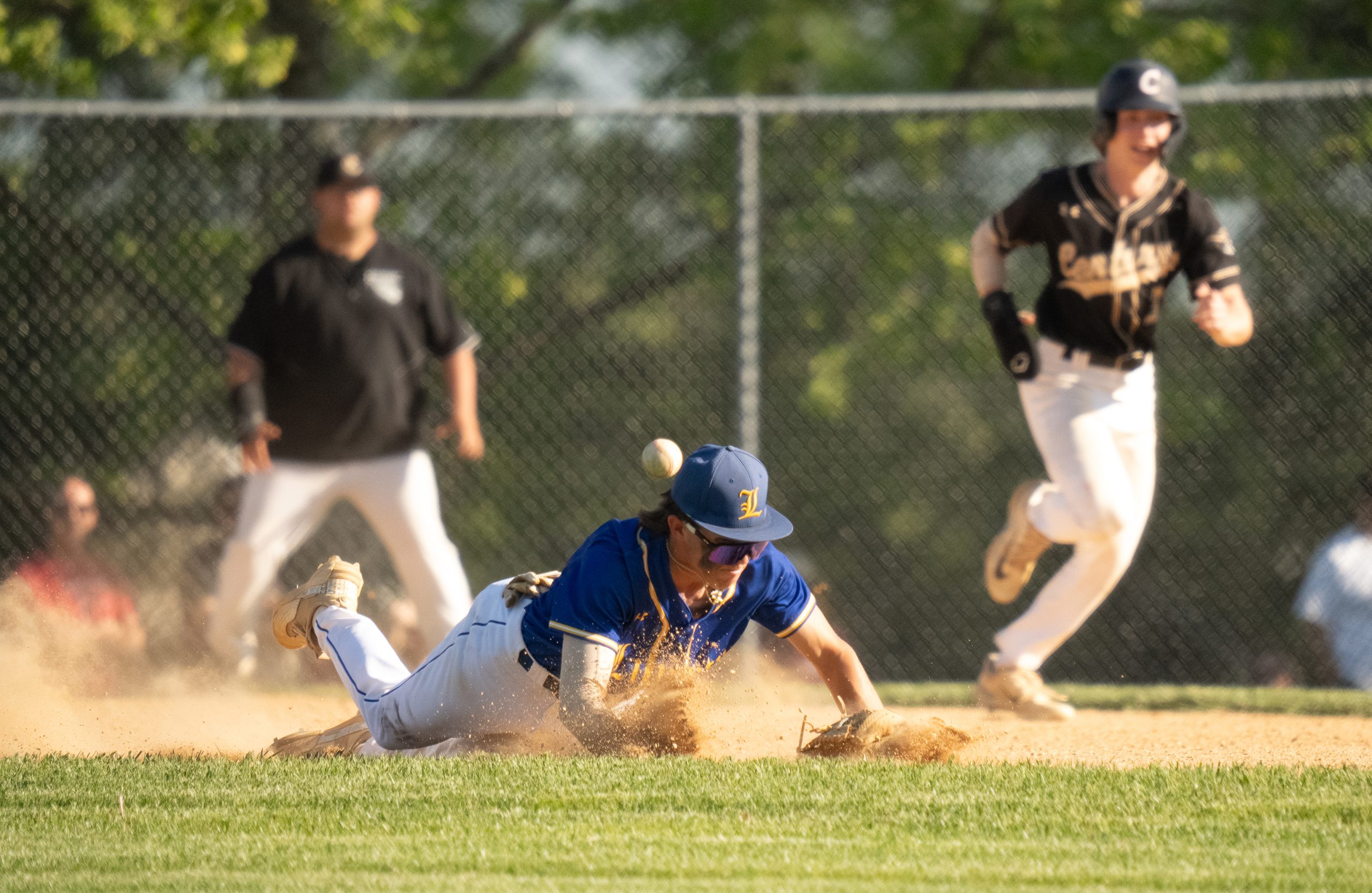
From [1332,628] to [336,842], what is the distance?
589cm

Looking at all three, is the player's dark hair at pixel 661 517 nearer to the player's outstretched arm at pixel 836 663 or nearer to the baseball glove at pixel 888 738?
the player's outstretched arm at pixel 836 663

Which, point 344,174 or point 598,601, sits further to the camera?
point 344,174

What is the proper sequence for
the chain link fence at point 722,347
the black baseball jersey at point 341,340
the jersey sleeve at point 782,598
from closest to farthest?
the jersey sleeve at point 782,598 < the black baseball jersey at point 341,340 < the chain link fence at point 722,347

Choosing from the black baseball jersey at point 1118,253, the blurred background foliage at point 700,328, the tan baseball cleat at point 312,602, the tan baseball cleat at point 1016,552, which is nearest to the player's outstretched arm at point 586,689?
the tan baseball cleat at point 312,602

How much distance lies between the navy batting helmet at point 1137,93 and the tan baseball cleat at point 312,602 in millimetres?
3147

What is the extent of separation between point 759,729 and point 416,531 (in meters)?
1.69

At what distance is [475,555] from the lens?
27.9ft

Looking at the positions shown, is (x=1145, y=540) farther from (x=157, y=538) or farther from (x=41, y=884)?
(x=41, y=884)

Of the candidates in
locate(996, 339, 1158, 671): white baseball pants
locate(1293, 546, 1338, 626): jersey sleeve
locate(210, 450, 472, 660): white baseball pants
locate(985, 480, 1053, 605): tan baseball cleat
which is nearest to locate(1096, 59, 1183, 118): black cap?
locate(996, 339, 1158, 671): white baseball pants

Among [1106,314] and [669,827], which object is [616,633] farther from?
[1106,314]

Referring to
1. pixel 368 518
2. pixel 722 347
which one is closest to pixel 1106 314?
pixel 368 518

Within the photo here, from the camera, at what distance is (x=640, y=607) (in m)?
3.99

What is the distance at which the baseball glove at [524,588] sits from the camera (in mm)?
4258

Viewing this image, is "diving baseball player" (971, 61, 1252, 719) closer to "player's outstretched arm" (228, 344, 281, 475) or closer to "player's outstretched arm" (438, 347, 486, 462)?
"player's outstretched arm" (438, 347, 486, 462)
